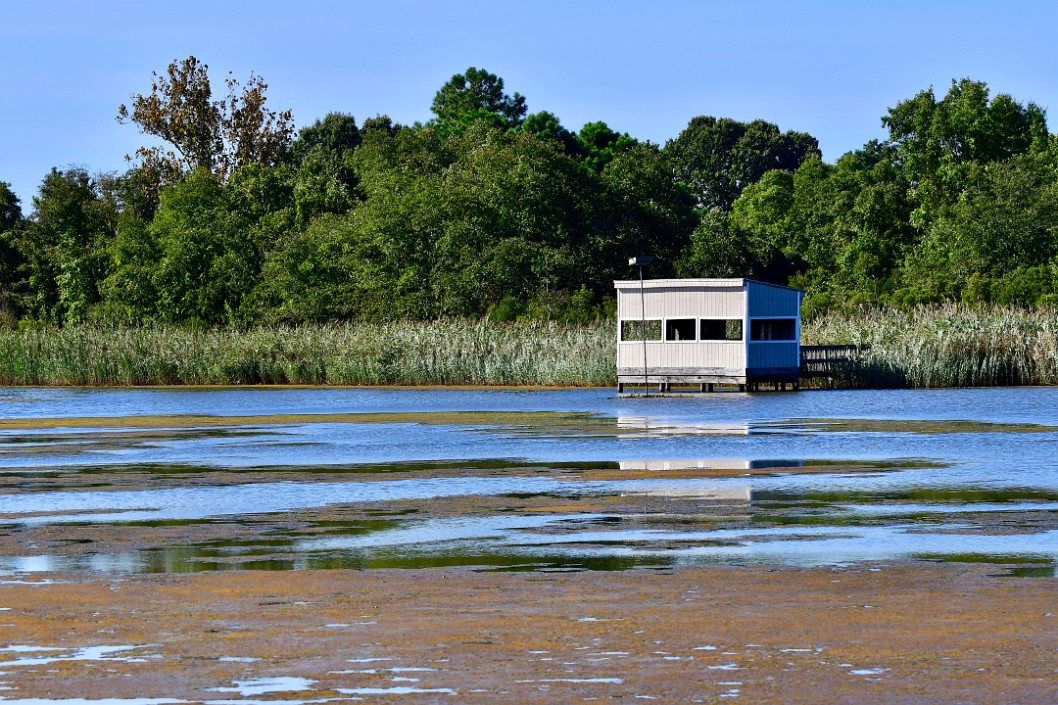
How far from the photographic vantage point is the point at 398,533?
56.7 feet

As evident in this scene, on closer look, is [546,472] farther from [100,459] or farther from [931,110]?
[931,110]

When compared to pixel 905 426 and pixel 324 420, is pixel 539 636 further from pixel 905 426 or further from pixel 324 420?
pixel 324 420

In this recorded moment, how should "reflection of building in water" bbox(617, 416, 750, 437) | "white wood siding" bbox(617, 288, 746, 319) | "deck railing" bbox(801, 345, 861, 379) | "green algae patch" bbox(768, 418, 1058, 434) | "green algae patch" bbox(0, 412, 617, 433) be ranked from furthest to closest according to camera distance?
"deck railing" bbox(801, 345, 861, 379)
"white wood siding" bbox(617, 288, 746, 319)
"green algae patch" bbox(0, 412, 617, 433)
"reflection of building in water" bbox(617, 416, 750, 437)
"green algae patch" bbox(768, 418, 1058, 434)

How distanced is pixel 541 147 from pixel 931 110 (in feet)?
107

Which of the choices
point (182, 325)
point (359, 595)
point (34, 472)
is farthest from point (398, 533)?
point (182, 325)

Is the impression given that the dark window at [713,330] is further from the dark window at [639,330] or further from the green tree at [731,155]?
the green tree at [731,155]

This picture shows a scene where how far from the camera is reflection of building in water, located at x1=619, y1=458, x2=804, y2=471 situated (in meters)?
25.4

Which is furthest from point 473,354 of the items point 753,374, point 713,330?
Result: point 753,374

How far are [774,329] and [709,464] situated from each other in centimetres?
3229

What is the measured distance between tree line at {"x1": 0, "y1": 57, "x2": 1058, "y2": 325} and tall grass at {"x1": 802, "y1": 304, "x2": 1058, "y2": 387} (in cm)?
1859

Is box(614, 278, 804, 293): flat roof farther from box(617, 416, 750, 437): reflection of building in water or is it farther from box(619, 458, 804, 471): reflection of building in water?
box(619, 458, 804, 471): reflection of building in water

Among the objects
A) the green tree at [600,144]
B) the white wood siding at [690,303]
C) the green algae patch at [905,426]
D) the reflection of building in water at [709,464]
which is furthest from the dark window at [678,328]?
the green tree at [600,144]

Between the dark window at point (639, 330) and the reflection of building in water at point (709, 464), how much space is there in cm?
3096

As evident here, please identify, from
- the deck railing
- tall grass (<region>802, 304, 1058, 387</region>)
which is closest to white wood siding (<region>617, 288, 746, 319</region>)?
the deck railing
